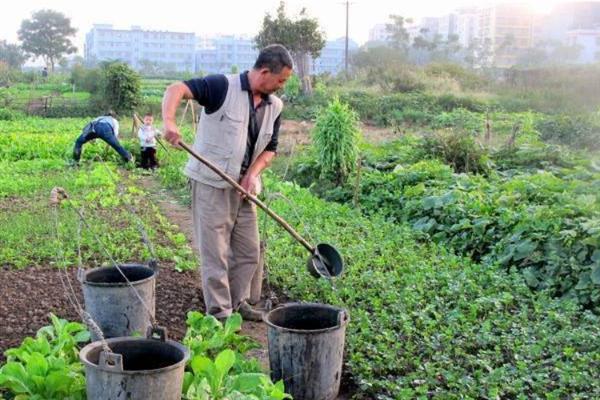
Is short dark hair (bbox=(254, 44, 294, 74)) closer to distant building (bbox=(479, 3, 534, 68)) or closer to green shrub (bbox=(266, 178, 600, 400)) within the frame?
green shrub (bbox=(266, 178, 600, 400))

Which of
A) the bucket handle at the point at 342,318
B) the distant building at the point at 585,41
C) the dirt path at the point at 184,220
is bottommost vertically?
the dirt path at the point at 184,220

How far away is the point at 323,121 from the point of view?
987 cm

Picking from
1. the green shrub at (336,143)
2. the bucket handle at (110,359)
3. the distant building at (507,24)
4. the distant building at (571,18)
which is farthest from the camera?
the distant building at (507,24)

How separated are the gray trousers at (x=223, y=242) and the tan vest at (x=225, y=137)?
0.30 feet

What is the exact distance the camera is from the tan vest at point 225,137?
440cm

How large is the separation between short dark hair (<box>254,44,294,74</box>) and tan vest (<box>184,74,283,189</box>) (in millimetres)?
258

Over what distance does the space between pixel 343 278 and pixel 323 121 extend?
→ 4.73m

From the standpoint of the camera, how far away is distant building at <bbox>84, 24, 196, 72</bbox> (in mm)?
105625

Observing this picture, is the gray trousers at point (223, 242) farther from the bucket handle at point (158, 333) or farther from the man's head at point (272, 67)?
the bucket handle at point (158, 333)

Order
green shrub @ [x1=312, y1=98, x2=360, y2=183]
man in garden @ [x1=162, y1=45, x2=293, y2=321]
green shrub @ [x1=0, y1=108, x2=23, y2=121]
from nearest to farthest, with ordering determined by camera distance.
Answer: man in garden @ [x1=162, y1=45, x2=293, y2=321] < green shrub @ [x1=312, y1=98, x2=360, y2=183] < green shrub @ [x1=0, y1=108, x2=23, y2=121]

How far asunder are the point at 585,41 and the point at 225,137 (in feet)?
215

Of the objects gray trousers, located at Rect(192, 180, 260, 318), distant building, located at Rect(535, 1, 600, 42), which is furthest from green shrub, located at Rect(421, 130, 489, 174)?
distant building, located at Rect(535, 1, 600, 42)

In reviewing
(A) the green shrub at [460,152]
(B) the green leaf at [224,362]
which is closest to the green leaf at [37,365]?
(B) the green leaf at [224,362]

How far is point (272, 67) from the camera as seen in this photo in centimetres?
425
